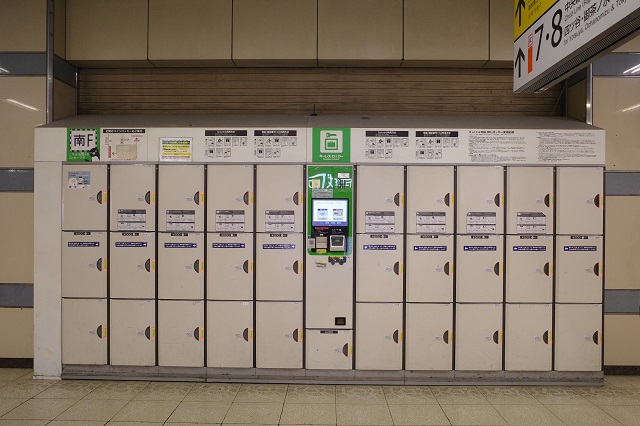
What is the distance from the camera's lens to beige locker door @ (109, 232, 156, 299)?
474 cm

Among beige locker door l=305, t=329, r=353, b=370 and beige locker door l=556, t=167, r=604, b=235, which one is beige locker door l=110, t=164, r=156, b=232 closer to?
beige locker door l=305, t=329, r=353, b=370

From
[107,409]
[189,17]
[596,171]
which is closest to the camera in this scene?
[107,409]

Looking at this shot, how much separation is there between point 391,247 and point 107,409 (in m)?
2.81

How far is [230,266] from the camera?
4715 millimetres

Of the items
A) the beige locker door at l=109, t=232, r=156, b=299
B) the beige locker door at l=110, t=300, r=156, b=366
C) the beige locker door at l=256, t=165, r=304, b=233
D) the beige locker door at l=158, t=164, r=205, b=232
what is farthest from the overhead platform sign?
the beige locker door at l=110, t=300, r=156, b=366

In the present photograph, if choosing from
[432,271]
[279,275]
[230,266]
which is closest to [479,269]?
[432,271]

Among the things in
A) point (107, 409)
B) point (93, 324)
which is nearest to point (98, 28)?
point (93, 324)

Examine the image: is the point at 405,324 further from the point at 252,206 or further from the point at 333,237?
the point at 252,206

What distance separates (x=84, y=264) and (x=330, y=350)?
98.4 inches

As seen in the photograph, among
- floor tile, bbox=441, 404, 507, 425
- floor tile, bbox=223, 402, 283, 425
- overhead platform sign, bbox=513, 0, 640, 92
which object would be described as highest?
overhead platform sign, bbox=513, 0, 640, 92

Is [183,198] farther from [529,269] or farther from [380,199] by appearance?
[529,269]

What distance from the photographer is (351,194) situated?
4.69 meters

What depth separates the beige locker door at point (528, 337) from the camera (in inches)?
183

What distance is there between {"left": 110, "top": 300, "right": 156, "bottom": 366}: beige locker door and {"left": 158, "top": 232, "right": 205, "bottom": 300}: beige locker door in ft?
0.74
